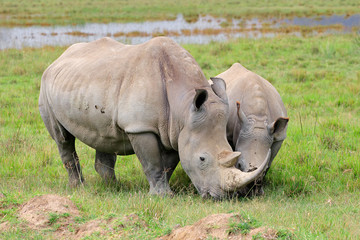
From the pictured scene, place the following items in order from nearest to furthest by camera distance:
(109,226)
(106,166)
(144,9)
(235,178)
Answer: (109,226) → (235,178) → (106,166) → (144,9)

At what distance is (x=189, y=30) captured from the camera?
2656 centimetres

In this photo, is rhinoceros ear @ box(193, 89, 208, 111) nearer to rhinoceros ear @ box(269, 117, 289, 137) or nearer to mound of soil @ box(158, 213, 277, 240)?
rhinoceros ear @ box(269, 117, 289, 137)

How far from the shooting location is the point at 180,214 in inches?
191

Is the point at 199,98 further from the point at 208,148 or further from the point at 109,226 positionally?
the point at 109,226

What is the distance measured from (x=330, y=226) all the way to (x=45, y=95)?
Answer: 170 inches

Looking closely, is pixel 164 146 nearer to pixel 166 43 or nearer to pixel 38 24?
pixel 166 43

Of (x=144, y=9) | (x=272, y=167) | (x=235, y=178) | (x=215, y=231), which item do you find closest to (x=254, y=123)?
(x=235, y=178)

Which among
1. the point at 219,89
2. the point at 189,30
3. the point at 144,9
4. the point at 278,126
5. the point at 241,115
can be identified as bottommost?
the point at 144,9

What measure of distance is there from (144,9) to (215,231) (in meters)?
34.8

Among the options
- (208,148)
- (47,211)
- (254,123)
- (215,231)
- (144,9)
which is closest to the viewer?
(215,231)

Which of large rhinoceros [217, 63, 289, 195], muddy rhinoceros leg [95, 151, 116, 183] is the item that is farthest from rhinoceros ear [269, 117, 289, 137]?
muddy rhinoceros leg [95, 151, 116, 183]

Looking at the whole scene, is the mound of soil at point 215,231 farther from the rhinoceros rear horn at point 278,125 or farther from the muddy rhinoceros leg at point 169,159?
the muddy rhinoceros leg at point 169,159

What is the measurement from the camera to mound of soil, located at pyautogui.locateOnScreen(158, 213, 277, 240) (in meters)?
3.90

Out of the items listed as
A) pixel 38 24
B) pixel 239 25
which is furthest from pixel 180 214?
pixel 38 24
